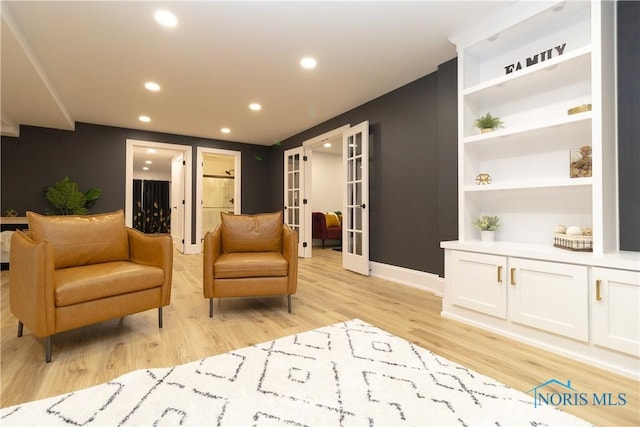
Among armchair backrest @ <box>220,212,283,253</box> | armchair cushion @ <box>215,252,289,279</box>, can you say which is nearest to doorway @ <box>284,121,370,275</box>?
armchair backrest @ <box>220,212,283,253</box>

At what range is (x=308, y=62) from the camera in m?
3.12

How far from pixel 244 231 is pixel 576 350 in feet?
8.62

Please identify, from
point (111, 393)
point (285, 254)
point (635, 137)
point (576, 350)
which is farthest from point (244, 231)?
point (635, 137)

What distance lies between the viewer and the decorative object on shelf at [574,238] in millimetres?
1955

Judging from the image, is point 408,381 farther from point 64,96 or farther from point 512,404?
point 64,96

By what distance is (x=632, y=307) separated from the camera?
160cm

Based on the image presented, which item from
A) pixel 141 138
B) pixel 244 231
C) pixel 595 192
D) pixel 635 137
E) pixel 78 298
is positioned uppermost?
pixel 141 138

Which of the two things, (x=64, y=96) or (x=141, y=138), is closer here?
(x=64, y=96)

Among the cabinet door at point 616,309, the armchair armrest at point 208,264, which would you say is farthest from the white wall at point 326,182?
the cabinet door at point 616,309

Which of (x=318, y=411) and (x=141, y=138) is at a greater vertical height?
(x=141, y=138)

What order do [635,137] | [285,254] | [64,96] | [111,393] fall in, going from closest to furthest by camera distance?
[111,393]
[635,137]
[285,254]
[64,96]

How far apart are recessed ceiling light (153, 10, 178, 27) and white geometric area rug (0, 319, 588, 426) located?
2.54m

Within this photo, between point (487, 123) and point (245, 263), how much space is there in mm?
2353

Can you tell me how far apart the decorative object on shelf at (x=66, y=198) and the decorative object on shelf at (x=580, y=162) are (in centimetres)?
634
